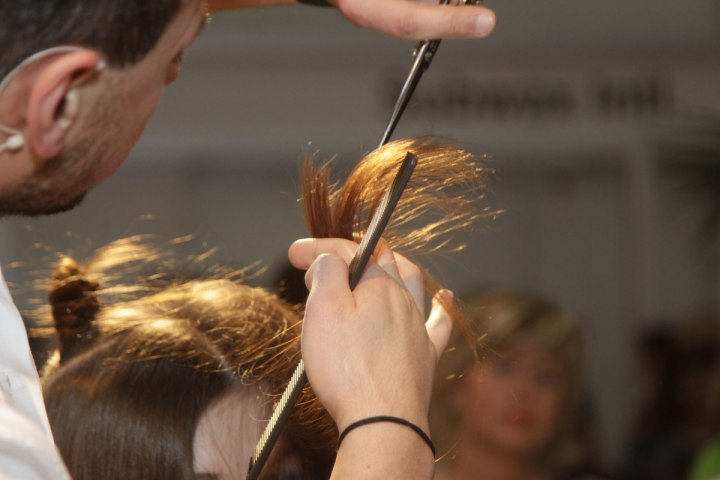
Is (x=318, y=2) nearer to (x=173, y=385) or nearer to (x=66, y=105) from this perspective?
(x=66, y=105)

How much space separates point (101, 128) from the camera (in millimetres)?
702

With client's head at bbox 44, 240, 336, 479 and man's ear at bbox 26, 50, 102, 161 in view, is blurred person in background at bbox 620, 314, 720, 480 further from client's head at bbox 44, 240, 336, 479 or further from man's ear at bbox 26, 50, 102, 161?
man's ear at bbox 26, 50, 102, 161

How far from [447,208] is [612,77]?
4155 mm

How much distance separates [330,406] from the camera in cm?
75

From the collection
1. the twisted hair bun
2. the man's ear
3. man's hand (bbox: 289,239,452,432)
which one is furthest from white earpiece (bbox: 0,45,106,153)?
the twisted hair bun

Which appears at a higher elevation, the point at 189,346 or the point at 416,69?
the point at 416,69

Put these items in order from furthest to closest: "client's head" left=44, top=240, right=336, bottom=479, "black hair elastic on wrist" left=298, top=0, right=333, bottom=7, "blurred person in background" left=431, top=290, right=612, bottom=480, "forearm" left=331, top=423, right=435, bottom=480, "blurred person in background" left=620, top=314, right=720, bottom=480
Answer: "blurred person in background" left=620, top=314, right=720, bottom=480, "blurred person in background" left=431, top=290, right=612, bottom=480, "client's head" left=44, top=240, right=336, bottom=479, "black hair elastic on wrist" left=298, top=0, right=333, bottom=7, "forearm" left=331, top=423, right=435, bottom=480

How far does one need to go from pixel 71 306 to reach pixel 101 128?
473 mm

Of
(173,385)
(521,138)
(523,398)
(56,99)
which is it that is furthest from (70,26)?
(521,138)

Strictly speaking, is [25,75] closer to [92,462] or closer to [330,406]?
[330,406]

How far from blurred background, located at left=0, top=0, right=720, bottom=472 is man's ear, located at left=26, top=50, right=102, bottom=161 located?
13.1 ft

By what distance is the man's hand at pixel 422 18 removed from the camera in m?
0.76

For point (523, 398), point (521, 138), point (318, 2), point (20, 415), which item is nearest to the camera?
point (20, 415)

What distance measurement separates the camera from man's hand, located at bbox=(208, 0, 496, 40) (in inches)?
29.8
